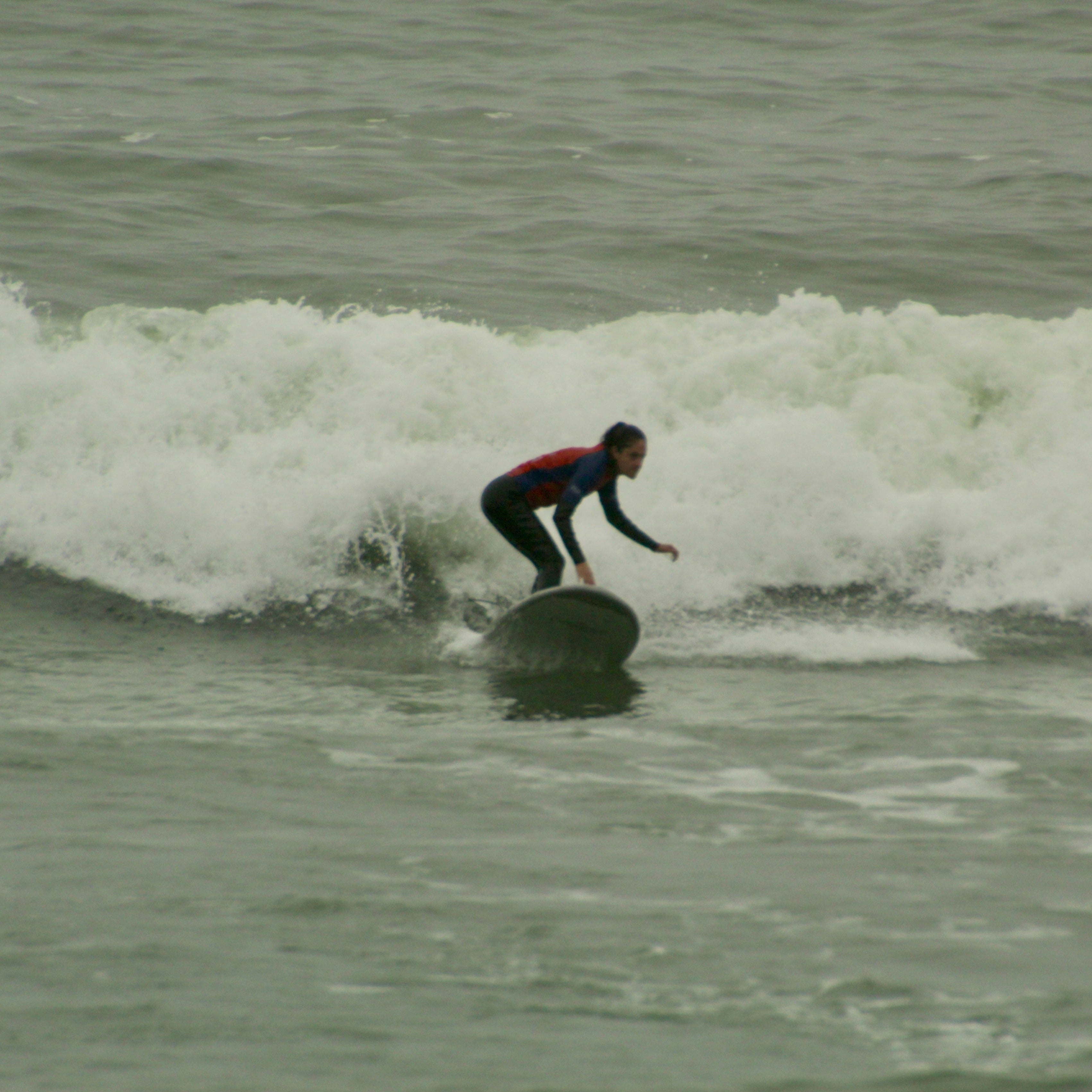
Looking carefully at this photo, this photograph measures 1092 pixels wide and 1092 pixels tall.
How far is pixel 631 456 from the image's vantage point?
8008 mm

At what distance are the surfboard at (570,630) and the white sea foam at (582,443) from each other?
1.06 m

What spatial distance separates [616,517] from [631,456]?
58 cm

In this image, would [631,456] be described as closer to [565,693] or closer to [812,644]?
[565,693]

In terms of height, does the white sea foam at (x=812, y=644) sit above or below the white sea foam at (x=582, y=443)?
below

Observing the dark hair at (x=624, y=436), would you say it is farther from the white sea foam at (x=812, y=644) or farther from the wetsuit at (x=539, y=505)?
the white sea foam at (x=812, y=644)

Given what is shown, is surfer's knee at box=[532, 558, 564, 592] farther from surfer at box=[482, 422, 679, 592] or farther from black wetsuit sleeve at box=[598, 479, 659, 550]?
black wetsuit sleeve at box=[598, 479, 659, 550]

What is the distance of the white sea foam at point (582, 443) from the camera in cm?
1019

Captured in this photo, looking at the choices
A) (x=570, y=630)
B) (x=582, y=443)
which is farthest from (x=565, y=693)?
(x=582, y=443)

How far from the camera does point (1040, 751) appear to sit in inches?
257

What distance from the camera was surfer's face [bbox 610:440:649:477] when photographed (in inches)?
315

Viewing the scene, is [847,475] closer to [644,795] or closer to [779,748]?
[779,748]

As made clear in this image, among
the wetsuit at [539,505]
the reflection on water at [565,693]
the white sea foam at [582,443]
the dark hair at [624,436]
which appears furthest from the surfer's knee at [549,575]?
the white sea foam at [582,443]

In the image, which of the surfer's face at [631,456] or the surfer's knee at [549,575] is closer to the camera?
the surfer's face at [631,456]

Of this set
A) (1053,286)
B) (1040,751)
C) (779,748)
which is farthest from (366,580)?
(1053,286)
